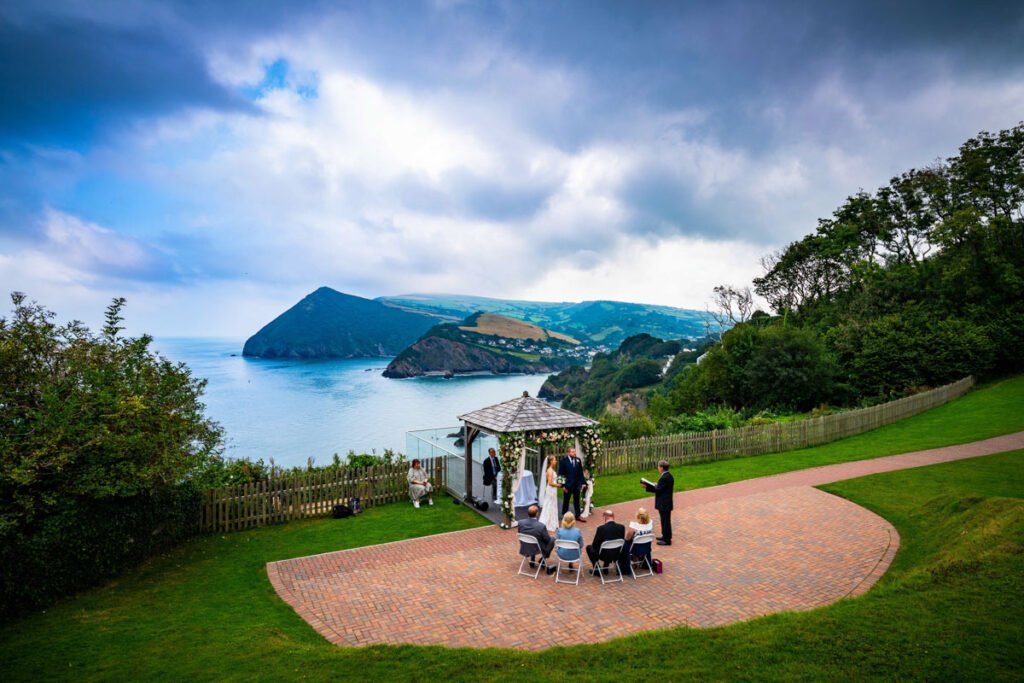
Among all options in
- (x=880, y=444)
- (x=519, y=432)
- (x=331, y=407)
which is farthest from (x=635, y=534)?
(x=331, y=407)

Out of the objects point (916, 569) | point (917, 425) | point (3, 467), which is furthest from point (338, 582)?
point (917, 425)

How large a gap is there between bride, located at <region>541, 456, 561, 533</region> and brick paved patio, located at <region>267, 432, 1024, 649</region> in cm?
89

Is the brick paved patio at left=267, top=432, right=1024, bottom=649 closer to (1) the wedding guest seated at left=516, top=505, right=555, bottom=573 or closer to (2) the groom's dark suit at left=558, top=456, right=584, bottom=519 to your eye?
(1) the wedding guest seated at left=516, top=505, right=555, bottom=573

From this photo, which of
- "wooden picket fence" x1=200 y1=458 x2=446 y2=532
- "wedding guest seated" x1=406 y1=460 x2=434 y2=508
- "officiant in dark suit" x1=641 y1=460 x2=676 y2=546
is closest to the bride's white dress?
"officiant in dark suit" x1=641 y1=460 x2=676 y2=546

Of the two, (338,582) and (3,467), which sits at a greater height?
(3,467)

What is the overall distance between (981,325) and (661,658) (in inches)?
1637

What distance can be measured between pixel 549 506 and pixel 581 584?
2.84m

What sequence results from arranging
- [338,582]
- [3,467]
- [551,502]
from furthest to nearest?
[551,502] < [338,582] < [3,467]

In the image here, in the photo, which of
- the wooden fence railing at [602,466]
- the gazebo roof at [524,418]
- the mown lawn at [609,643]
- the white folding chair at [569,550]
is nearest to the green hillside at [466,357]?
the wooden fence railing at [602,466]

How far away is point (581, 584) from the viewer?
31.9 feet

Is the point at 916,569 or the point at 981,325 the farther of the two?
the point at 981,325

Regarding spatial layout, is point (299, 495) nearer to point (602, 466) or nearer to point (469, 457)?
point (469, 457)

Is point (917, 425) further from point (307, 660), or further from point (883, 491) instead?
point (307, 660)

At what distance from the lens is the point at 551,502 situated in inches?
491
